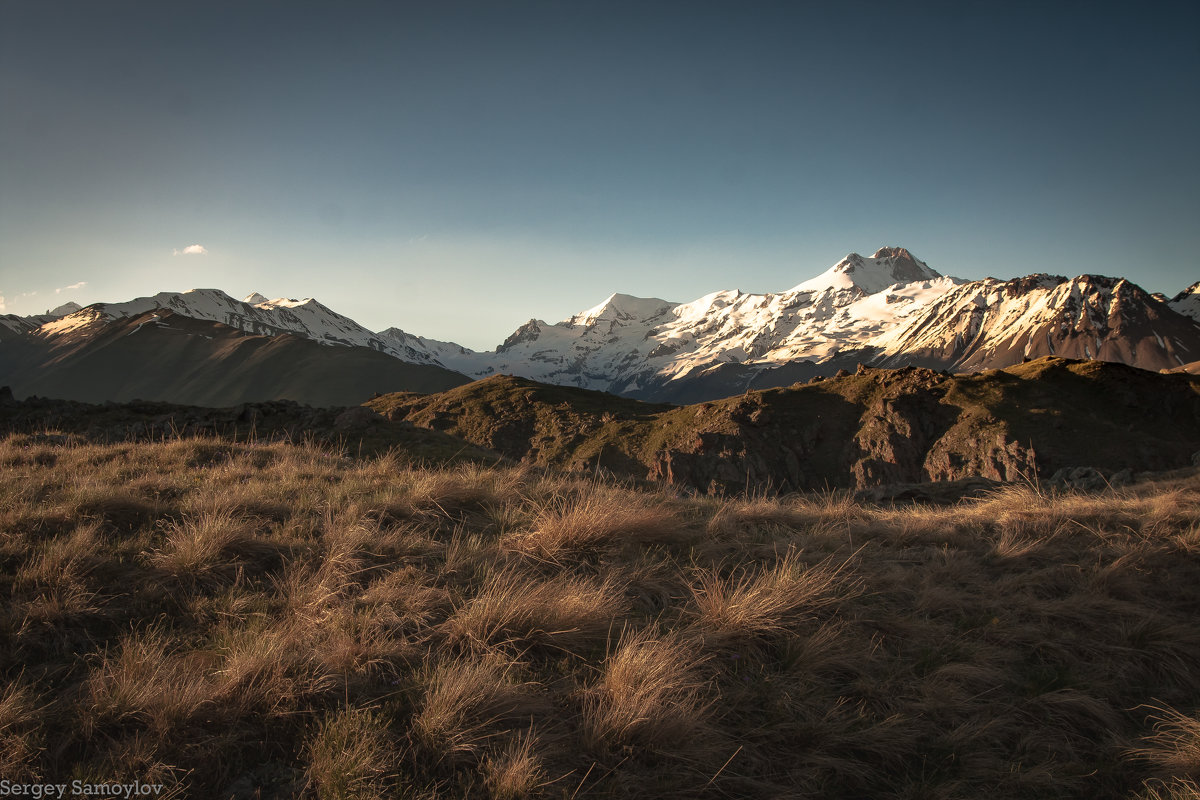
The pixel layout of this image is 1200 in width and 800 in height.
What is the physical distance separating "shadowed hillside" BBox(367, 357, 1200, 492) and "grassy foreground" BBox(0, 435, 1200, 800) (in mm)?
53072

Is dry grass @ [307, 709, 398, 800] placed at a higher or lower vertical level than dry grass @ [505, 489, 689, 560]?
lower

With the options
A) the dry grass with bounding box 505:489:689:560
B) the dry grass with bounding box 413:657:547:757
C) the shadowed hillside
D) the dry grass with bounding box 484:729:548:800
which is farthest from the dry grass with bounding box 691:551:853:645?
the shadowed hillside

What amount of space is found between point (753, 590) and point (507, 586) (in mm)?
2011

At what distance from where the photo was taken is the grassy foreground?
10.1 feet

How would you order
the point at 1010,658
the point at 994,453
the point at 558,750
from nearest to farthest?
the point at 558,750 → the point at 1010,658 → the point at 994,453

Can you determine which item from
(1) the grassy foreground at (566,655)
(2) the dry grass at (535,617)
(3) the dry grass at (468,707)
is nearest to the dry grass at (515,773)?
(1) the grassy foreground at (566,655)

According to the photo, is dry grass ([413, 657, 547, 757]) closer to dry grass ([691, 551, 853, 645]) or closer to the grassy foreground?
the grassy foreground

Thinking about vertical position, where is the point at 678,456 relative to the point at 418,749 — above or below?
below

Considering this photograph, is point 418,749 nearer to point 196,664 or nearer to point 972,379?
point 196,664

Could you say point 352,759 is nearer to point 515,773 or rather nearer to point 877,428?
point 515,773

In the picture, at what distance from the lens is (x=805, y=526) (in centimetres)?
743

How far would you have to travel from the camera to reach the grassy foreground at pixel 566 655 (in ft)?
10.1

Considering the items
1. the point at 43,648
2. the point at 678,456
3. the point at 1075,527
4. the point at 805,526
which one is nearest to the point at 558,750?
the point at 43,648

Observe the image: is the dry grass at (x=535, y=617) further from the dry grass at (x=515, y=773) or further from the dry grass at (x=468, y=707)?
the dry grass at (x=515, y=773)
